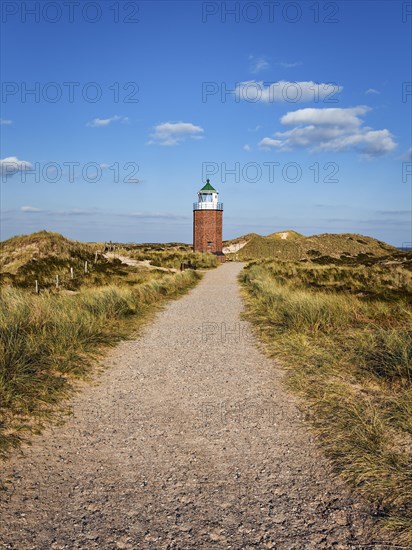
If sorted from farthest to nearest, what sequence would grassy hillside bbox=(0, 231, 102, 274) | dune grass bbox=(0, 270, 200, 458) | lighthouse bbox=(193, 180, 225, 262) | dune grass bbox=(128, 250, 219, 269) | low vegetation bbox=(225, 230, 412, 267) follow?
low vegetation bbox=(225, 230, 412, 267) → lighthouse bbox=(193, 180, 225, 262) → dune grass bbox=(128, 250, 219, 269) → grassy hillside bbox=(0, 231, 102, 274) → dune grass bbox=(0, 270, 200, 458)

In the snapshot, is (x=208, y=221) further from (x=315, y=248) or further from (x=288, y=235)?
(x=288, y=235)

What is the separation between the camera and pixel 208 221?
1882 inches

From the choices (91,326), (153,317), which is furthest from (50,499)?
(153,317)

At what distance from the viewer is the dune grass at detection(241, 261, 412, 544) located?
352 cm

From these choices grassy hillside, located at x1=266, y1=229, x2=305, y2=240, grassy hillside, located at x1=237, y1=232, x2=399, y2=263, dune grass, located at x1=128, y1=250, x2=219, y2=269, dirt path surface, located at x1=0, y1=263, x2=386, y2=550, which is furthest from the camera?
grassy hillside, located at x1=266, y1=229, x2=305, y2=240

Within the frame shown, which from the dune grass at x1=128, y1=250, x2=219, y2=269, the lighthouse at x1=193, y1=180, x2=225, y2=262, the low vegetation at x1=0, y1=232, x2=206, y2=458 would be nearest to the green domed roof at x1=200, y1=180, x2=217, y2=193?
the lighthouse at x1=193, y1=180, x2=225, y2=262

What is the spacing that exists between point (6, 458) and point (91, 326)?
5.30 m

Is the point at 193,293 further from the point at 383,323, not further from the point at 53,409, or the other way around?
the point at 53,409

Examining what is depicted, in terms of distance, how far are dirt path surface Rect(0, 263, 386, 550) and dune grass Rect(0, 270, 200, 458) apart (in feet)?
1.27

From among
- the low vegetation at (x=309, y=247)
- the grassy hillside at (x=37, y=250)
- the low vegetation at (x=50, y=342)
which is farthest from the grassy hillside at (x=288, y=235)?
the low vegetation at (x=50, y=342)

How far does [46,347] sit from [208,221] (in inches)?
1630

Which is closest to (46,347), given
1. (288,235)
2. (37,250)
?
(37,250)

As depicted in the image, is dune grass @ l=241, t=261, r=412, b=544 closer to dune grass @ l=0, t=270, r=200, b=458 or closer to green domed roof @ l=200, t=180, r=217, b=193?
dune grass @ l=0, t=270, r=200, b=458

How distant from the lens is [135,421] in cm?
501
